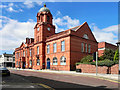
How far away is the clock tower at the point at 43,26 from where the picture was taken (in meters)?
37.7

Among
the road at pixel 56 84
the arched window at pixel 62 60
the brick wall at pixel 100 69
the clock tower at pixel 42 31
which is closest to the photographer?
the road at pixel 56 84

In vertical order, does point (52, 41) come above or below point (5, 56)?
above

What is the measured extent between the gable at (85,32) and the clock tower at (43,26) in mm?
11616

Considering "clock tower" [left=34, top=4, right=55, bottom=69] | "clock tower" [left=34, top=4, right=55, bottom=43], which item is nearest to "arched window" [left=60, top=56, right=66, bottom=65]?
"clock tower" [left=34, top=4, right=55, bottom=69]

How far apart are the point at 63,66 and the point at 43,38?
1243 centimetres

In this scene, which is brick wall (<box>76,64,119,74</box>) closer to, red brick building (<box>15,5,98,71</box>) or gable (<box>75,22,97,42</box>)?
red brick building (<box>15,5,98,71</box>)


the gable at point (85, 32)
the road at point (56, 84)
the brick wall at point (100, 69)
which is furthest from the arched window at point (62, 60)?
the road at point (56, 84)

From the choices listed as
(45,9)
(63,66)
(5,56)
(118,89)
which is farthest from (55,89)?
(5,56)

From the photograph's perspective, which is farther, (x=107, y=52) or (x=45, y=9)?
(x=45, y=9)

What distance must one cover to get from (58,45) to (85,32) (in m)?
8.83

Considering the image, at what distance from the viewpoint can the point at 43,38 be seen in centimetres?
3744

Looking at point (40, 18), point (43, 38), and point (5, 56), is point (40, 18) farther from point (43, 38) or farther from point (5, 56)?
point (5, 56)

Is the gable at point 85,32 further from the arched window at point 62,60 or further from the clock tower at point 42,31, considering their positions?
the clock tower at point 42,31

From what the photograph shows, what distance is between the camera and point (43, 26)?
124 ft
